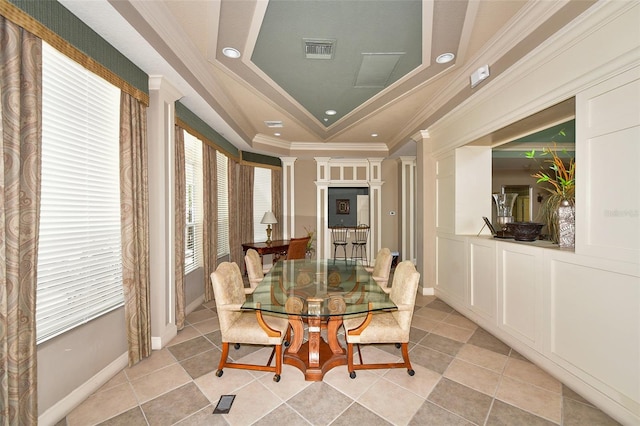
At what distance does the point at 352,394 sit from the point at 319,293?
0.79 metres

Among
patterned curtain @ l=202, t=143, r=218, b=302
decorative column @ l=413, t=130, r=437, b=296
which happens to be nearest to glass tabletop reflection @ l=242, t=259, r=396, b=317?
patterned curtain @ l=202, t=143, r=218, b=302

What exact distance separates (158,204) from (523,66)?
3615 mm

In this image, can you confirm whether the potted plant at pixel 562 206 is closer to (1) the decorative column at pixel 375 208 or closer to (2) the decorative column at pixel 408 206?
(2) the decorative column at pixel 408 206

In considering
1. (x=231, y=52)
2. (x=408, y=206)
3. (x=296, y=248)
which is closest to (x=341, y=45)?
(x=231, y=52)

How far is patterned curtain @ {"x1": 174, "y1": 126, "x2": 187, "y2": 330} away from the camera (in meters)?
3.16

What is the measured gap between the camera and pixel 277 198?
643 cm

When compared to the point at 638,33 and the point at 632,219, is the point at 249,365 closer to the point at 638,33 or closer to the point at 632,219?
the point at 632,219

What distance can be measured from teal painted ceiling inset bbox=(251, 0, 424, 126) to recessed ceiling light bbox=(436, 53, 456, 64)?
19 cm

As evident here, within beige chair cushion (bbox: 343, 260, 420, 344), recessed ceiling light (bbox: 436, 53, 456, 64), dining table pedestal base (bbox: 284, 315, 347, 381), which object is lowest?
dining table pedestal base (bbox: 284, 315, 347, 381)

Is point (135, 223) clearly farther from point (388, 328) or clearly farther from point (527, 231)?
point (527, 231)

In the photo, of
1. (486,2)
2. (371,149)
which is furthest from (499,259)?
(371,149)

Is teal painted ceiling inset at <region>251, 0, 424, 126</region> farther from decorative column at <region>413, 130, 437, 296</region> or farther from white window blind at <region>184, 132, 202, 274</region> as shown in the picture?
white window blind at <region>184, 132, 202, 274</region>

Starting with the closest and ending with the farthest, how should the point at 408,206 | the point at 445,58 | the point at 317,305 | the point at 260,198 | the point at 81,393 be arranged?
the point at 81,393 < the point at 317,305 < the point at 445,58 < the point at 260,198 < the point at 408,206

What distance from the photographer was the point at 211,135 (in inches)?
165
